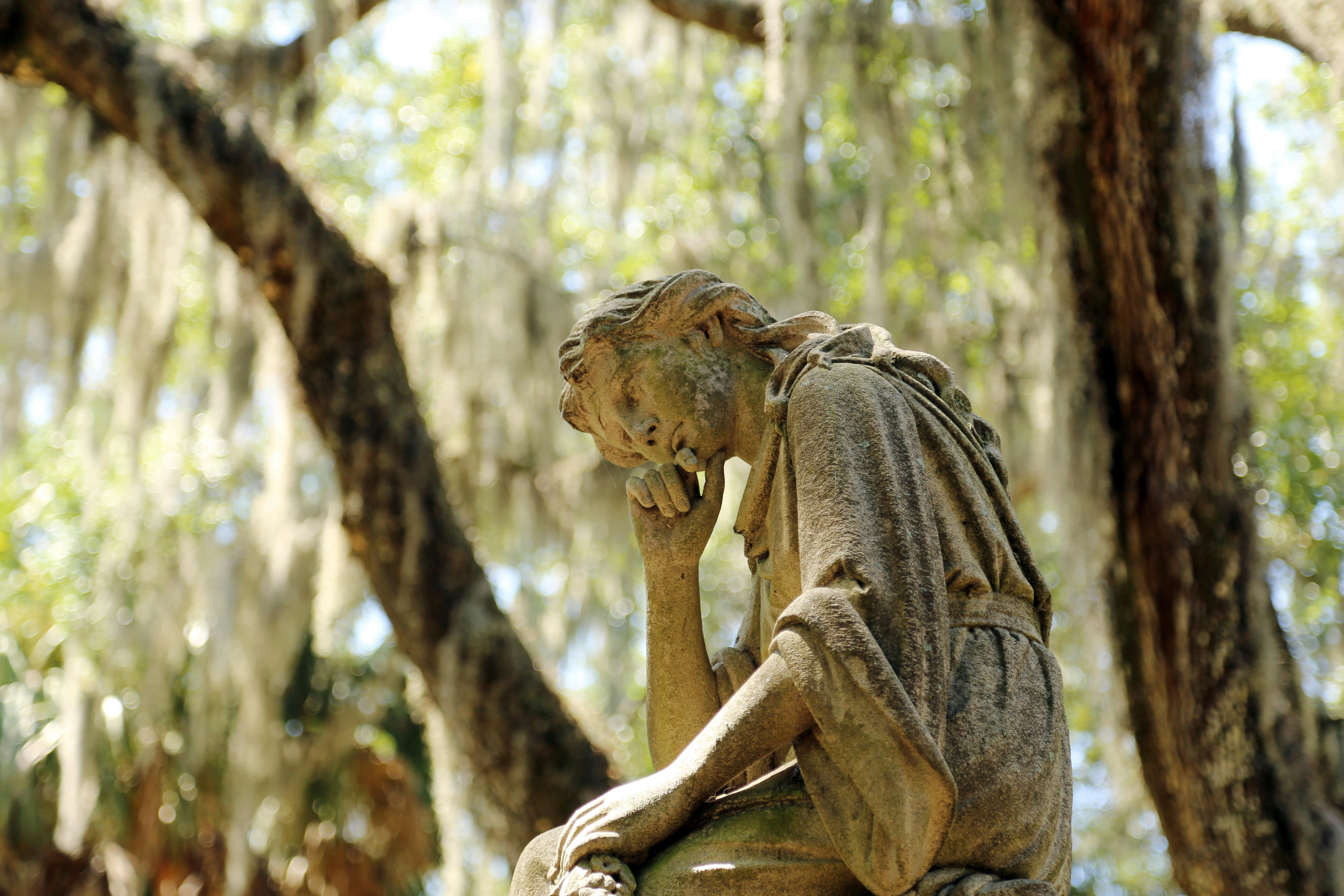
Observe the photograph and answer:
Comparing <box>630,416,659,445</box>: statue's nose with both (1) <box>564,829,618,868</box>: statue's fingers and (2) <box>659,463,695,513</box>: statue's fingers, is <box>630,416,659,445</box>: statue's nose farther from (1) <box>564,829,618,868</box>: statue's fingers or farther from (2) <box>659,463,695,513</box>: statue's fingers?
(1) <box>564,829,618,868</box>: statue's fingers

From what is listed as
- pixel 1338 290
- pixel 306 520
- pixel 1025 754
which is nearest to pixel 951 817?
pixel 1025 754

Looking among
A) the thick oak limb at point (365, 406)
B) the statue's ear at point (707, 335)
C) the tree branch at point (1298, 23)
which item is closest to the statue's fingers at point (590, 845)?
the statue's ear at point (707, 335)

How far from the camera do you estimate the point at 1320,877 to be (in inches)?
186

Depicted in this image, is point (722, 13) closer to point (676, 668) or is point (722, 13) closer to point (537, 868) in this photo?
point (676, 668)

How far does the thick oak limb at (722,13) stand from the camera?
7.14 metres

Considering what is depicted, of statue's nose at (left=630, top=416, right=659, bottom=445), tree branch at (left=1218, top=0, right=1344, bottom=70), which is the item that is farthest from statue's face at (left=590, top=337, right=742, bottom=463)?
tree branch at (left=1218, top=0, right=1344, bottom=70)

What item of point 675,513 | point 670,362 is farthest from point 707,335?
point 675,513

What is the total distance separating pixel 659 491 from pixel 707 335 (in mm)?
285

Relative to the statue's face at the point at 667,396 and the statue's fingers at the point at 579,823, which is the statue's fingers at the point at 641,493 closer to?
the statue's face at the point at 667,396

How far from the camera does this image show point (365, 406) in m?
5.90

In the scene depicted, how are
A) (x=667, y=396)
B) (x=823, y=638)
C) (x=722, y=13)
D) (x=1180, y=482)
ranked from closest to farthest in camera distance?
(x=823, y=638) < (x=667, y=396) < (x=1180, y=482) < (x=722, y=13)

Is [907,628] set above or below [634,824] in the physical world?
above

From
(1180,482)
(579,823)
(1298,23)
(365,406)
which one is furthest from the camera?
(365,406)

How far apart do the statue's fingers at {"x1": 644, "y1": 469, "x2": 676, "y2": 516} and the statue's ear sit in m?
0.23
